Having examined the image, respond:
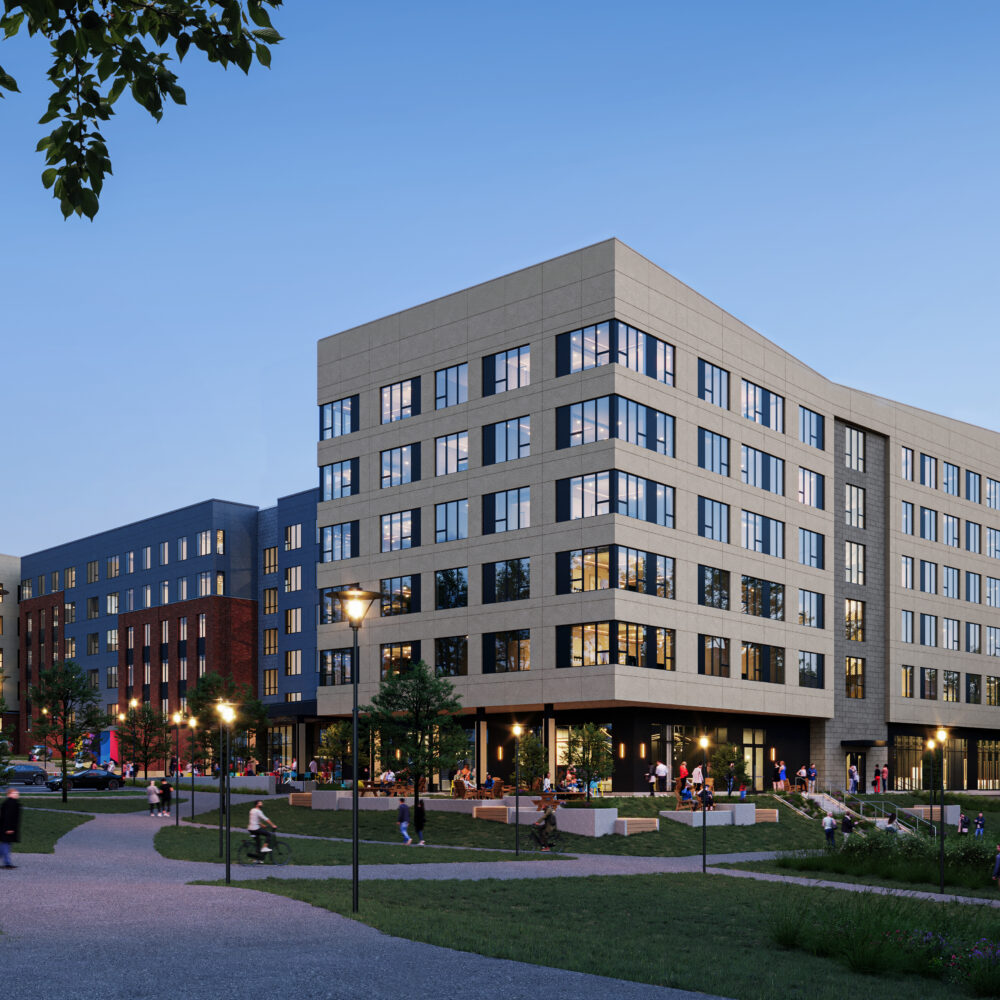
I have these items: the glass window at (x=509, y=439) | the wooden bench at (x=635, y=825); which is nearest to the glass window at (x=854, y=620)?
the glass window at (x=509, y=439)

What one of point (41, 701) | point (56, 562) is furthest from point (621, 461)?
point (56, 562)

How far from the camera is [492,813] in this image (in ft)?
152

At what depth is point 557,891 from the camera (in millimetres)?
24781

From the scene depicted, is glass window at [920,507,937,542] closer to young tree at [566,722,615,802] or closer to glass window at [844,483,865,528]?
glass window at [844,483,865,528]

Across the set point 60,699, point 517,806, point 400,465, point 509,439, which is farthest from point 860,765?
Answer: point 60,699

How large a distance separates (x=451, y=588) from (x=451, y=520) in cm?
352

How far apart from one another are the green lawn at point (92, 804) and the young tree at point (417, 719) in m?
18.5

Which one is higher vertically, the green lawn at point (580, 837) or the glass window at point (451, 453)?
the glass window at point (451, 453)

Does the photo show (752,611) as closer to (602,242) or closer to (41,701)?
(602,242)

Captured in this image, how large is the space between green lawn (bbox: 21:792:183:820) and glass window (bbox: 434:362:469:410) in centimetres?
2543

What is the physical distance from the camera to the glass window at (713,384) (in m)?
60.8

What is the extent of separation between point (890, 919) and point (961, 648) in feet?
231

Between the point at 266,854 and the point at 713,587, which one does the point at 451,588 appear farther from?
the point at 266,854

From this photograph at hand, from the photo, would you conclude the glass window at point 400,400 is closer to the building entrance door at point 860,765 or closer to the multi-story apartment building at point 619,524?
the multi-story apartment building at point 619,524
